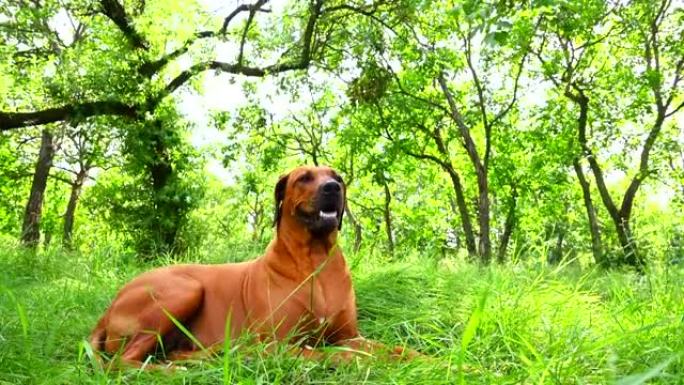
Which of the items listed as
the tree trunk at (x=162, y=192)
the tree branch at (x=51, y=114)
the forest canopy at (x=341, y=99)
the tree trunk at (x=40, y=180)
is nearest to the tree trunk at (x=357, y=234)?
the forest canopy at (x=341, y=99)

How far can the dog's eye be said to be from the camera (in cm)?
385

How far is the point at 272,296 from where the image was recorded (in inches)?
145

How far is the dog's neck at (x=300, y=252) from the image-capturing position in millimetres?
3791

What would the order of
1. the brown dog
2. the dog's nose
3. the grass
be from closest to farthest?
the grass → the brown dog → the dog's nose

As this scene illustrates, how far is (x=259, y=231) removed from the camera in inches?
354

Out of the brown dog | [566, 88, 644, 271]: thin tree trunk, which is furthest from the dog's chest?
[566, 88, 644, 271]: thin tree trunk

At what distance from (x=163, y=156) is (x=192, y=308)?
12.0 meters

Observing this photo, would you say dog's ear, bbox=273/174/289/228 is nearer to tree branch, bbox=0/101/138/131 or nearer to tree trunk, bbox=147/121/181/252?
tree trunk, bbox=147/121/181/252

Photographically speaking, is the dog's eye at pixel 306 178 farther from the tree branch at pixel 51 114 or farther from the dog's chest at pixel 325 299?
the tree branch at pixel 51 114

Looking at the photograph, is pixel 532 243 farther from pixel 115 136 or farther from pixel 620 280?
pixel 115 136

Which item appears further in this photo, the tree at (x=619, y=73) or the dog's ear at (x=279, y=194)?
the tree at (x=619, y=73)

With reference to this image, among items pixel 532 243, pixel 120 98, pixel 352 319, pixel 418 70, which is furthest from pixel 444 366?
pixel 418 70

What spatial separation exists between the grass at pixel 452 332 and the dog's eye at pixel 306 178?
1.02 meters

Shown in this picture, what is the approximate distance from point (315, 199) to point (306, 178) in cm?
17
